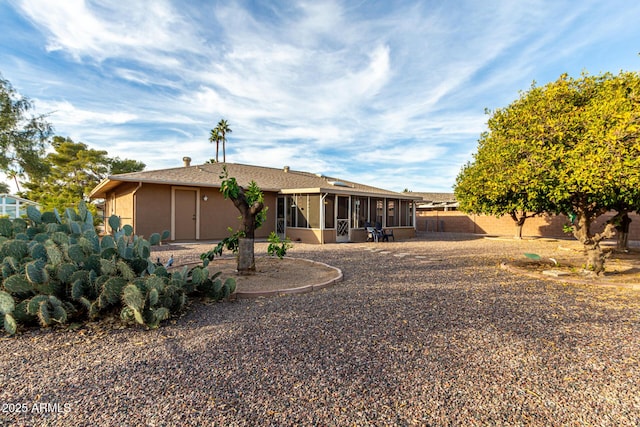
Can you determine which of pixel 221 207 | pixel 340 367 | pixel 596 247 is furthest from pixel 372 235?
pixel 340 367

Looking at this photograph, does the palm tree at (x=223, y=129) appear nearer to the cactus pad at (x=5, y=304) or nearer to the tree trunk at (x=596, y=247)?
the cactus pad at (x=5, y=304)

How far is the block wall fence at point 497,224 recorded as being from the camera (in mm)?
16828

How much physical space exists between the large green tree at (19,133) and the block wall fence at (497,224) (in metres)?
24.7

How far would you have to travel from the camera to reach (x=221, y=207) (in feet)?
44.6

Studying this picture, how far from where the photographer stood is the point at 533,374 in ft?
8.21

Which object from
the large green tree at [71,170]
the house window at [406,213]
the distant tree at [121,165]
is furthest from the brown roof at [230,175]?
the distant tree at [121,165]

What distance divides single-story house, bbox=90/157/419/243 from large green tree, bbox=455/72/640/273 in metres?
6.89

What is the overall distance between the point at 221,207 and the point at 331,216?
5.11m

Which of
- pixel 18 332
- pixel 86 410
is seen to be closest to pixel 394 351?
pixel 86 410

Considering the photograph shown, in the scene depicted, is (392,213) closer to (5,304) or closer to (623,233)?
(623,233)

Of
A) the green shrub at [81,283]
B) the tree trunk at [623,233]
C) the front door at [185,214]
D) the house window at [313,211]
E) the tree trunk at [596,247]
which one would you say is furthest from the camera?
the house window at [313,211]

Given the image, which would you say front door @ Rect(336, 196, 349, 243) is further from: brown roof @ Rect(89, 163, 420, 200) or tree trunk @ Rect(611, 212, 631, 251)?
tree trunk @ Rect(611, 212, 631, 251)

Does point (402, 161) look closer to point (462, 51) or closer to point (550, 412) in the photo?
point (462, 51)

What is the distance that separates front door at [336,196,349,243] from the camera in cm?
1391
